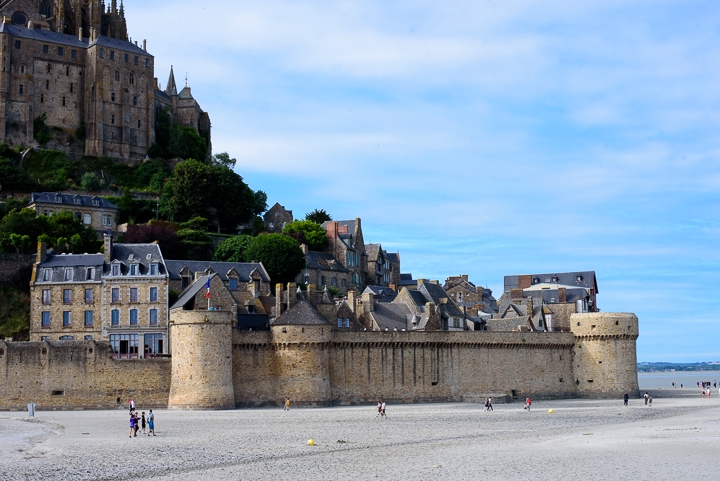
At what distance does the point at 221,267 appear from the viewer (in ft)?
210

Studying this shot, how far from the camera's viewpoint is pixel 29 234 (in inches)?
2633

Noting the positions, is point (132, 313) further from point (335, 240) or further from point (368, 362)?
point (335, 240)

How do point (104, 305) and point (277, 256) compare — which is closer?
point (104, 305)

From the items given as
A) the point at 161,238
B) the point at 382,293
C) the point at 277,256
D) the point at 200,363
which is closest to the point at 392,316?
the point at 277,256

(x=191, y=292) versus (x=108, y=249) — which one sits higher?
(x=108, y=249)

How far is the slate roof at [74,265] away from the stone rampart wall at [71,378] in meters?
7.90

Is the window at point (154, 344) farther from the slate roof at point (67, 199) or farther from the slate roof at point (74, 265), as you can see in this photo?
the slate roof at point (67, 199)

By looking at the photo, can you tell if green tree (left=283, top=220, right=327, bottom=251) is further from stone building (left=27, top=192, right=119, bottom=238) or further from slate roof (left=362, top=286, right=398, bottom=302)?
stone building (left=27, top=192, right=119, bottom=238)

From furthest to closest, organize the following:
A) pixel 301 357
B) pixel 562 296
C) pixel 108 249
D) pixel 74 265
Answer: pixel 562 296 < pixel 74 265 < pixel 108 249 < pixel 301 357

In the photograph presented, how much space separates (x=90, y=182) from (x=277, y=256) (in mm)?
20354

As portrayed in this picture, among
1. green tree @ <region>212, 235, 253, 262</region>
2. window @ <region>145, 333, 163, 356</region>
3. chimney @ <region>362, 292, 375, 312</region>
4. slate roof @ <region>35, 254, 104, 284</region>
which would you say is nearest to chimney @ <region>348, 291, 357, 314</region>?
chimney @ <region>362, 292, 375, 312</region>

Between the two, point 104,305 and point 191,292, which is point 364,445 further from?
point 104,305

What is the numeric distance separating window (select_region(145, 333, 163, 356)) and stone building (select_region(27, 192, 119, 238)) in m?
19.1

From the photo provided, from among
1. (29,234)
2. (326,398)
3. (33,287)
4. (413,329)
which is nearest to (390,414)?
(326,398)
